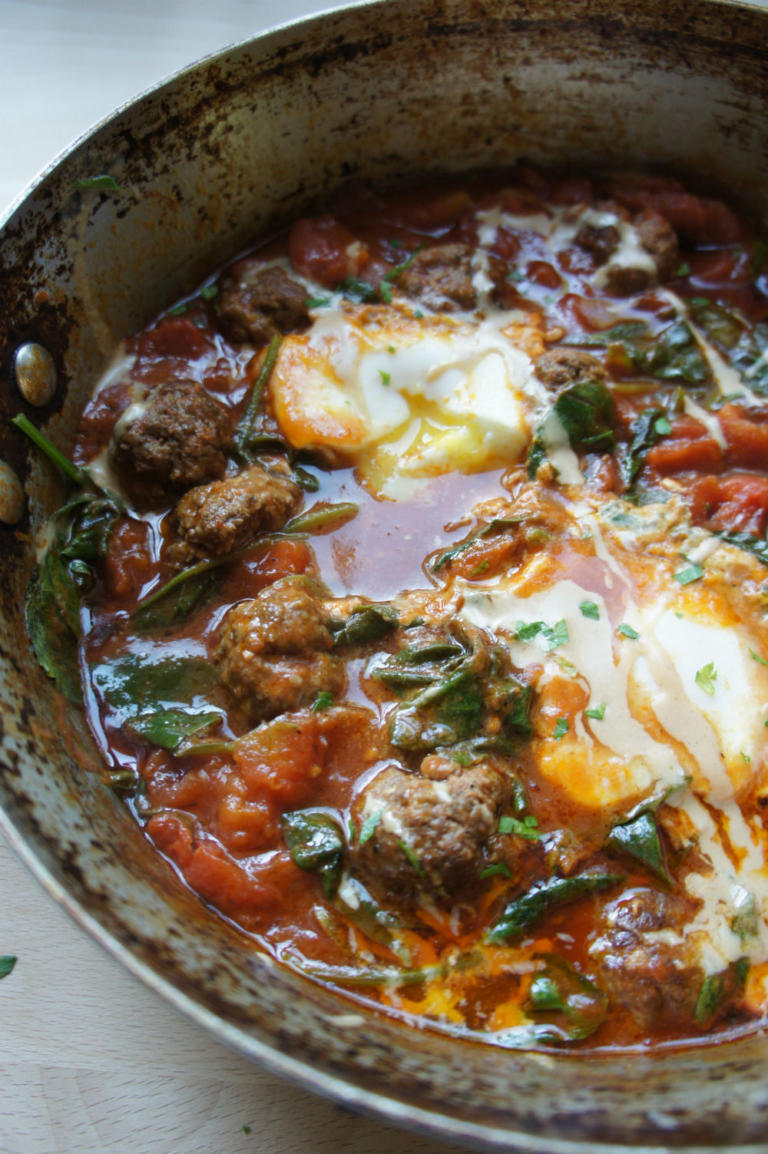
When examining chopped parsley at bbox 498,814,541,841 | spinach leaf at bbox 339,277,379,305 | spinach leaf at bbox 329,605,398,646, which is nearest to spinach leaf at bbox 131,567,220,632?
spinach leaf at bbox 329,605,398,646

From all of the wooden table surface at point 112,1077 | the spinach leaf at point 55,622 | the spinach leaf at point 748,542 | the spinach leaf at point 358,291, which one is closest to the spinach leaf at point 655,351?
the spinach leaf at point 748,542

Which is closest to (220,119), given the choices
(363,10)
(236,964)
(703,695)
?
(363,10)

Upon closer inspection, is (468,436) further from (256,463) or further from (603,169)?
(603,169)

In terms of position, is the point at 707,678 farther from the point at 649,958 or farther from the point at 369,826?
the point at 369,826

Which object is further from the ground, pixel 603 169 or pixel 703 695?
pixel 603 169

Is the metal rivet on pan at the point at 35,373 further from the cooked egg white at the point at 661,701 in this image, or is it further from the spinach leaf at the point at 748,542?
the spinach leaf at the point at 748,542

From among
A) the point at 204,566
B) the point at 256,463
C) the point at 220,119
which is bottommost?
the point at 204,566
